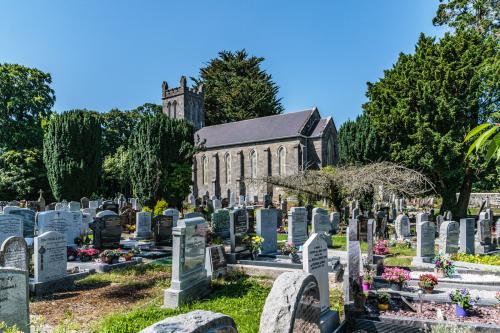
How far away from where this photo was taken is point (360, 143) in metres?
28.8

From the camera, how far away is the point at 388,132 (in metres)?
25.9

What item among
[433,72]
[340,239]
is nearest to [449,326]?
[340,239]

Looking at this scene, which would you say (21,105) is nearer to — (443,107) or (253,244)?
(253,244)

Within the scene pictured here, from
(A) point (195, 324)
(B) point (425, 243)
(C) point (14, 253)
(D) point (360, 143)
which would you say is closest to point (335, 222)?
(B) point (425, 243)

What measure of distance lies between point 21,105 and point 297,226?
116 ft

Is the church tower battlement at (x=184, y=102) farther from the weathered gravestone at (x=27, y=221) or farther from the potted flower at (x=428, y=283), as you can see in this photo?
the potted flower at (x=428, y=283)

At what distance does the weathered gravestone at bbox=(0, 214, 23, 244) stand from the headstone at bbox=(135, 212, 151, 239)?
5.52 m

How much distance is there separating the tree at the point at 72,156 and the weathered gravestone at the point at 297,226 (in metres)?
20.4

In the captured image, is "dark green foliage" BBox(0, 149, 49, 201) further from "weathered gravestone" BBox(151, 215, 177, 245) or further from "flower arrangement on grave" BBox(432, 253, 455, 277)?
"flower arrangement on grave" BBox(432, 253, 455, 277)

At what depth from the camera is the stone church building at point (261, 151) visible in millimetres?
44594

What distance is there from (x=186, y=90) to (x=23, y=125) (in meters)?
24.7

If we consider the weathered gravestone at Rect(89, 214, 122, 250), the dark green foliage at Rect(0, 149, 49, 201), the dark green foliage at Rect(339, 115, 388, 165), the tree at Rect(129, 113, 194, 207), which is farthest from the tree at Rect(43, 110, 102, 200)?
the dark green foliage at Rect(339, 115, 388, 165)

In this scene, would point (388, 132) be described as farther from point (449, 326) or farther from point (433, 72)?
point (449, 326)

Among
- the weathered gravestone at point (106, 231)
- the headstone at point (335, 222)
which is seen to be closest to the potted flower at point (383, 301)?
the weathered gravestone at point (106, 231)
